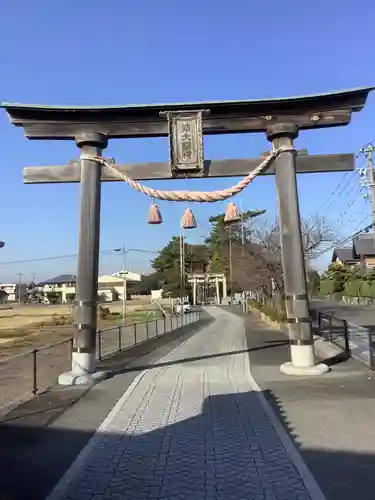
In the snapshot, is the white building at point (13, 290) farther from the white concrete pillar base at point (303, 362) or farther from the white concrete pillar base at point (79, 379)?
the white concrete pillar base at point (303, 362)

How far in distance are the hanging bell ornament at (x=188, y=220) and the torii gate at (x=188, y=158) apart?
0.98 m

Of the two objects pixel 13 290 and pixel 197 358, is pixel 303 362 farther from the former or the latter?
pixel 13 290

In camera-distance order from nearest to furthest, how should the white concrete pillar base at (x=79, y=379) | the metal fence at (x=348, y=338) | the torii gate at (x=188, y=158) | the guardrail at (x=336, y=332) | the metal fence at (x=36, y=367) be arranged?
the metal fence at (x=36, y=367), the white concrete pillar base at (x=79, y=379), the torii gate at (x=188, y=158), the metal fence at (x=348, y=338), the guardrail at (x=336, y=332)

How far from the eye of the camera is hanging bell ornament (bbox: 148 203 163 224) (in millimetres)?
11641

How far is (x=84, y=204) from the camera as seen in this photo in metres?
10.6

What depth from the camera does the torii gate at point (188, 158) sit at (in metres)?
10.4

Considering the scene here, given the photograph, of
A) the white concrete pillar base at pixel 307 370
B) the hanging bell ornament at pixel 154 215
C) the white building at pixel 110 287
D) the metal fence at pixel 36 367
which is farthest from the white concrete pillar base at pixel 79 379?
the white building at pixel 110 287

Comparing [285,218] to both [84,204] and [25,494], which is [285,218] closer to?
[84,204]

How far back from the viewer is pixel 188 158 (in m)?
10.7

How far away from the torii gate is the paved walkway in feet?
6.51

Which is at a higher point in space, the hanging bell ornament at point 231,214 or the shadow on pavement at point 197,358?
the hanging bell ornament at point 231,214

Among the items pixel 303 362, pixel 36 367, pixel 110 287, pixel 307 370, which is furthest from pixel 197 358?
pixel 110 287

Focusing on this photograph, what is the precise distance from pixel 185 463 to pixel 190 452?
1.18 feet

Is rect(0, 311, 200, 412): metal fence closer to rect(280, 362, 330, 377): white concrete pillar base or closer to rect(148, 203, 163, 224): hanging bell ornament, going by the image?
rect(148, 203, 163, 224): hanging bell ornament
